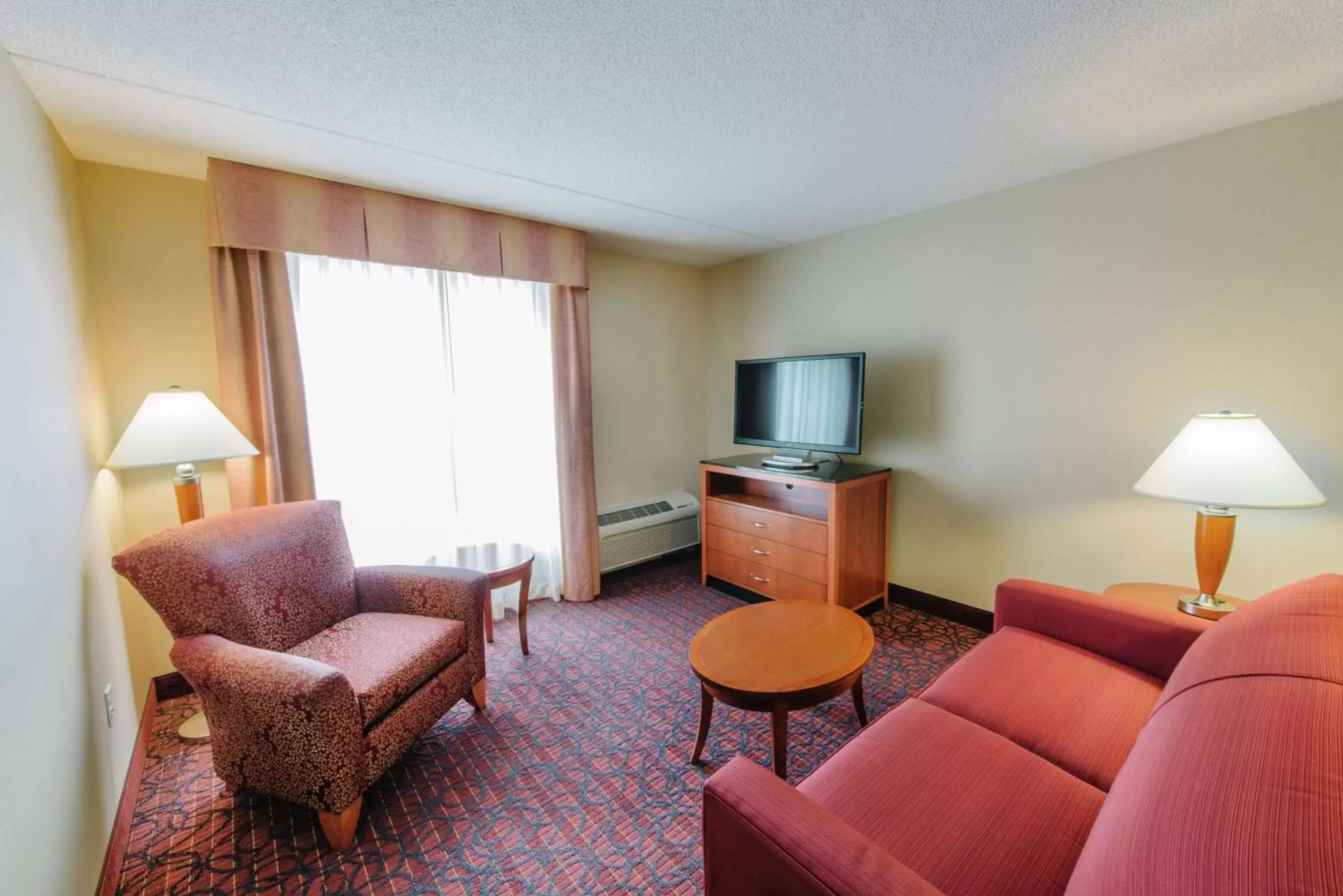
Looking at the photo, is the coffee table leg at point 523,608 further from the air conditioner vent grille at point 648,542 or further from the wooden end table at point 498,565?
the air conditioner vent grille at point 648,542

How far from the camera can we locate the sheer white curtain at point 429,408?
2414 mm

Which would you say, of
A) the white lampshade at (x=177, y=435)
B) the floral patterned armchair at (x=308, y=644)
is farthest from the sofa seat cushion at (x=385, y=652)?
the white lampshade at (x=177, y=435)

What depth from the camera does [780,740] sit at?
156cm

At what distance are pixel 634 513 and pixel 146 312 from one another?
8.97 feet

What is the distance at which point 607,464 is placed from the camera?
3674 mm

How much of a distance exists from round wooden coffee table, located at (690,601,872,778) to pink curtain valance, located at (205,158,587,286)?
2222 mm

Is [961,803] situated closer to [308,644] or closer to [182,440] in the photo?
[308,644]

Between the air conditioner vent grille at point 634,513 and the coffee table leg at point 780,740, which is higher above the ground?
the air conditioner vent grille at point 634,513

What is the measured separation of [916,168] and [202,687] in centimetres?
331

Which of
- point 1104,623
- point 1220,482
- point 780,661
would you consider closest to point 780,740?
point 780,661

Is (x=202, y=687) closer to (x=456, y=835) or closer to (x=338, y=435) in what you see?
(x=456, y=835)

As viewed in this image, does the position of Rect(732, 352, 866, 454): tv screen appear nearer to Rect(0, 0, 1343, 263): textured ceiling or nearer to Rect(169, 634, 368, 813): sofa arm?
Rect(0, 0, 1343, 263): textured ceiling

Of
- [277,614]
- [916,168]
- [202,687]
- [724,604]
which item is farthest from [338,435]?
[916,168]

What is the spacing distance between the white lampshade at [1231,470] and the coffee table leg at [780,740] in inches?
57.6
